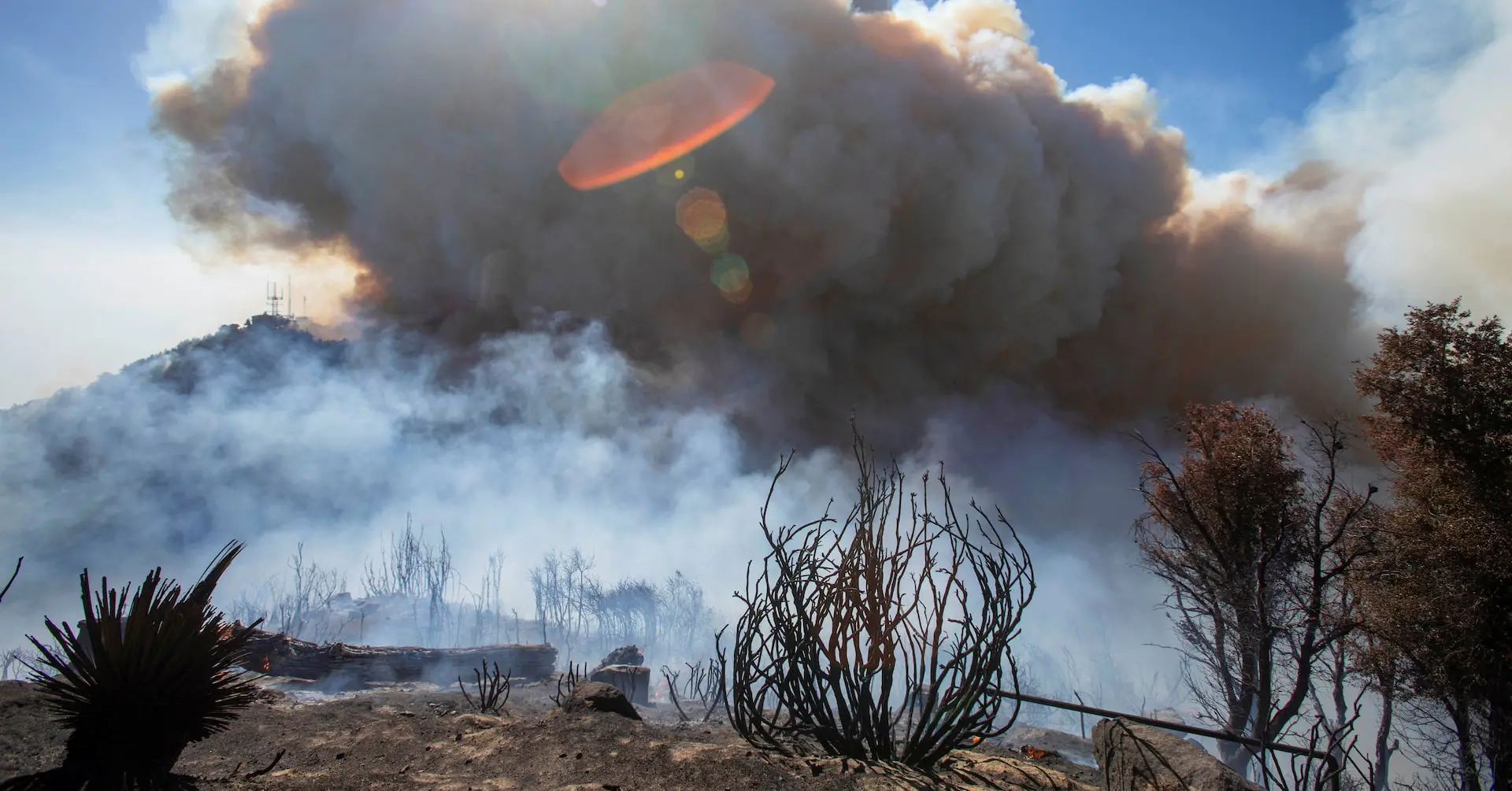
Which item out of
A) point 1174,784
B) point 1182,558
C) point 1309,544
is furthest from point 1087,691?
point 1174,784

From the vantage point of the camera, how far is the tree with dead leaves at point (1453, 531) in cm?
774

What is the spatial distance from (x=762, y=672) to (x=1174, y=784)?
2649 millimetres

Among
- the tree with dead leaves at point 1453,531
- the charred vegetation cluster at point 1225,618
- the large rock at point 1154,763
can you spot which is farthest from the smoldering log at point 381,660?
the tree with dead leaves at point 1453,531

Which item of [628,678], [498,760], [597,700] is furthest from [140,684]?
[628,678]

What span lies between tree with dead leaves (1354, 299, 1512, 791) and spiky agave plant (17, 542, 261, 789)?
1051cm

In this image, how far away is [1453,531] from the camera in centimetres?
777

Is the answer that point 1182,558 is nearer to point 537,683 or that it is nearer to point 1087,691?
point 537,683

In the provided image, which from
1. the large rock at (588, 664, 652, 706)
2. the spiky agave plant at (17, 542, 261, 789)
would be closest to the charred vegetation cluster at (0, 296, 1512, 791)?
the spiky agave plant at (17, 542, 261, 789)

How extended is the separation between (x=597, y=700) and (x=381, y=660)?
11776 mm

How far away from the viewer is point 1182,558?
1108 cm

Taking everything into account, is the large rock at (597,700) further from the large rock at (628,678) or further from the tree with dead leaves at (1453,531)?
the large rock at (628,678)

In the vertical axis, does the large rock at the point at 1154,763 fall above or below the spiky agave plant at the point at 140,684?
below

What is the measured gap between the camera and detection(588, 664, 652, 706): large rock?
16188 mm

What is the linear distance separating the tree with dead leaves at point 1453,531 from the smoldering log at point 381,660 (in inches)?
530
